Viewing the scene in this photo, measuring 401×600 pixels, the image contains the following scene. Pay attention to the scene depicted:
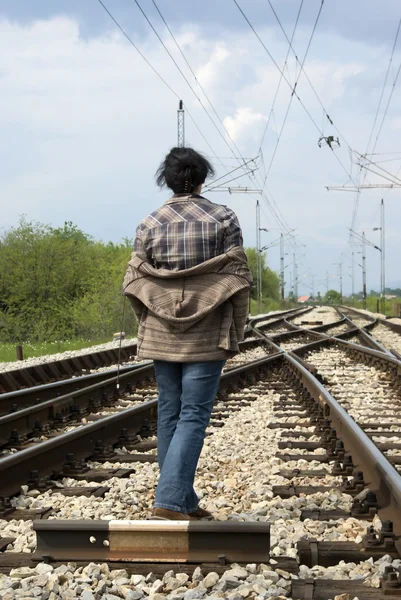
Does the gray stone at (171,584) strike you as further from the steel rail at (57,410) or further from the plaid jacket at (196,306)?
the steel rail at (57,410)

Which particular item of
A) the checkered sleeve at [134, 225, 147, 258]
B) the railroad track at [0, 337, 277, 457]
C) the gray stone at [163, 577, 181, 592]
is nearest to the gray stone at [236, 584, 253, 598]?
the gray stone at [163, 577, 181, 592]

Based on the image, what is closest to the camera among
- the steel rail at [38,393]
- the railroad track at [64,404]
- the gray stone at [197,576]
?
the gray stone at [197,576]

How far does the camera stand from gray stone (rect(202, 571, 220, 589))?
3062 mm

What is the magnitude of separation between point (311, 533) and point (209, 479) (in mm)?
1328

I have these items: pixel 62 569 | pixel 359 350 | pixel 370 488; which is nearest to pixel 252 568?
pixel 62 569

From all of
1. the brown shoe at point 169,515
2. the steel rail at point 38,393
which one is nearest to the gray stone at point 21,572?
the brown shoe at point 169,515

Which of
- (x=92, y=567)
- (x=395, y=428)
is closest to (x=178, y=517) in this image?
(x=92, y=567)

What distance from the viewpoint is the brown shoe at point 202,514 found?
3848 mm

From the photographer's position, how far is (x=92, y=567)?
10.7 feet

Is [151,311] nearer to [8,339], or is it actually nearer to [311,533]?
[311,533]

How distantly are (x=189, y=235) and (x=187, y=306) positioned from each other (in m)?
0.32

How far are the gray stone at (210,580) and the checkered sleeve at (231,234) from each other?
1.37 m

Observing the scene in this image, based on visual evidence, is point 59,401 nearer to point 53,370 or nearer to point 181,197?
point 53,370

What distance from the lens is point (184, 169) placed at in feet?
12.5
